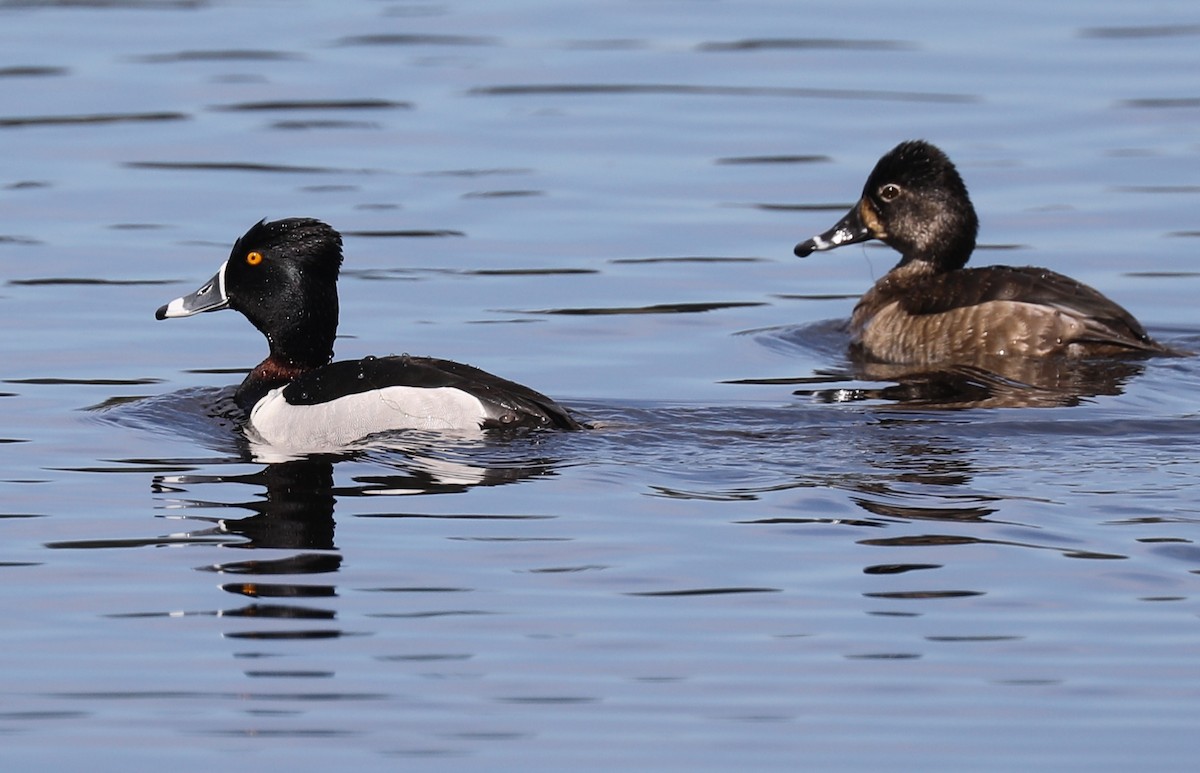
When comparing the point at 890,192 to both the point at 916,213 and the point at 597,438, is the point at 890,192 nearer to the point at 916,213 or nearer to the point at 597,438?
the point at 916,213

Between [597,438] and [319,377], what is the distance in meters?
1.36

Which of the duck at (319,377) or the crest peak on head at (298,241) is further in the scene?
the crest peak on head at (298,241)

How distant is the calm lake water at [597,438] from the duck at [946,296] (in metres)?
0.35

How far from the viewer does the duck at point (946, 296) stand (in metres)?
12.5

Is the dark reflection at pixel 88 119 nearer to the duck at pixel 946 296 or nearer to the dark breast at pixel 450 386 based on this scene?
the duck at pixel 946 296

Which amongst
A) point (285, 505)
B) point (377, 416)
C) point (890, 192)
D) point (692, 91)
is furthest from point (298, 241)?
point (692, 91)

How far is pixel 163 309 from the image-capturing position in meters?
11.4

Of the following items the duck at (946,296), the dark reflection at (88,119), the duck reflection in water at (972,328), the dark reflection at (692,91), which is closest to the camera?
the duck reflection in water at (972,328)

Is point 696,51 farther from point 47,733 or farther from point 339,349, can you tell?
point 47,733

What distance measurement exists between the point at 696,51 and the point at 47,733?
1636 cm

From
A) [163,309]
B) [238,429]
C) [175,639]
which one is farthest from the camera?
[163,309]

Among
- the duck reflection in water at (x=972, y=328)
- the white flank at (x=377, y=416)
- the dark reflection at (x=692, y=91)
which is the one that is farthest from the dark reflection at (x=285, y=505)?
the dark reflection at (x=692, y=91)

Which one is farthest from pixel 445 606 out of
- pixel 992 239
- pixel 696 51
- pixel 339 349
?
pixel 696 51

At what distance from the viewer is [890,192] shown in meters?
14.2
